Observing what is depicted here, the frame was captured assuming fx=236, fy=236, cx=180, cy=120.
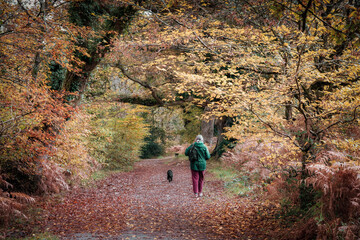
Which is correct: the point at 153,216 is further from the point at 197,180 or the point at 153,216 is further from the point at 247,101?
the point at 247,101

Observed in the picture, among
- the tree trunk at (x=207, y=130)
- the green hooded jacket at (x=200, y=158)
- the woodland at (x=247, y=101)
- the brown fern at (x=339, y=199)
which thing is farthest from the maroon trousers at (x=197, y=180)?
the tree trunk at (x=207, y=130)

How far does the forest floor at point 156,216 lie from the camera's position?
454 cm

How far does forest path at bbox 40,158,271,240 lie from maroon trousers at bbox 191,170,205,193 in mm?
361

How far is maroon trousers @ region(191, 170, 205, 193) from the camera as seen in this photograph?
710 centimetres

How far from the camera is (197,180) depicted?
7.48 meters

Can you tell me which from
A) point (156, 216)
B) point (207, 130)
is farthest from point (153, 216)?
point (207, 130)

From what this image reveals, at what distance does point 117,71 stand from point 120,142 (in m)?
4.42

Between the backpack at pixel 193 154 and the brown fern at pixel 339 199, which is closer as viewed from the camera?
the brown fern at pixel 339 199

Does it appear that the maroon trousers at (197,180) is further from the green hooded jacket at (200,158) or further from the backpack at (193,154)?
the backpack at (193,154)

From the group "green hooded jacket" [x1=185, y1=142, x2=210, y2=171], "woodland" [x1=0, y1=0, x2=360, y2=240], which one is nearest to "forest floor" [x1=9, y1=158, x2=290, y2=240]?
"woodland" [x1=0, y1=0, x2=360, y2=240]

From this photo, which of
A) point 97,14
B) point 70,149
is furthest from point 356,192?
point 97,14

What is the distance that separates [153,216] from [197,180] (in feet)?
7.02

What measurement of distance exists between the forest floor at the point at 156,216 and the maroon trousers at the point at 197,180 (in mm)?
329

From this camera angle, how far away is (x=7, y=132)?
471 cm
